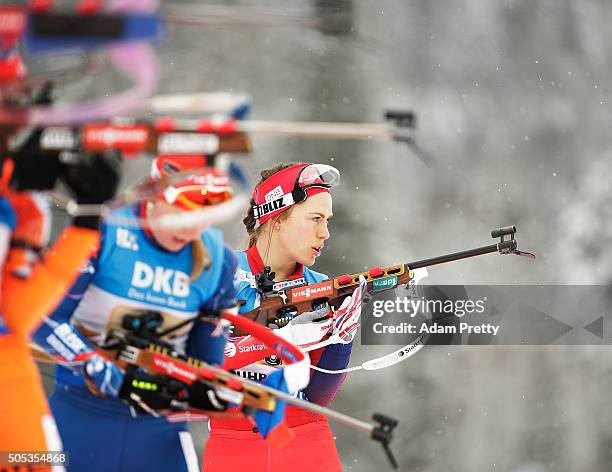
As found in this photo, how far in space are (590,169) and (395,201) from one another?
3.40ft

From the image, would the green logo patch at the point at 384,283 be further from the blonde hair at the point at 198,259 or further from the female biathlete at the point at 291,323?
the blonde hair at the point at 198,259

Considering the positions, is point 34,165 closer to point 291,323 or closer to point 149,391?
point 149,391

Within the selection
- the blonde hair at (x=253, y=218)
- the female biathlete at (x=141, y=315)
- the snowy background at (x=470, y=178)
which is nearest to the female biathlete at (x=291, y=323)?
the blonde hair at (x=253, y=218)

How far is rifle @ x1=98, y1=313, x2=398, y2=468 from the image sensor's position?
262 centimetres

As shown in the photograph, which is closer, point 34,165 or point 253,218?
point 34,165

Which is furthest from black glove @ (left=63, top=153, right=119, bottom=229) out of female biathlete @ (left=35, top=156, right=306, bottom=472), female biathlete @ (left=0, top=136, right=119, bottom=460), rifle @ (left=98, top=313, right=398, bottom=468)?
rifle @ (left=98, top=313, right=398, bottom=468)

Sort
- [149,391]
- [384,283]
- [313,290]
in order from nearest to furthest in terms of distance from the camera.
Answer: [149,391], [313,290], [384,283]

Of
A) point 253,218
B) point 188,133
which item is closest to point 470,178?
point 253,218

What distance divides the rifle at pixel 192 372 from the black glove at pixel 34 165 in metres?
0.56

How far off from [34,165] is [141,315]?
0.61 m

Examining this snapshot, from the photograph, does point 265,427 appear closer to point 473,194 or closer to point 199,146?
point 199,146

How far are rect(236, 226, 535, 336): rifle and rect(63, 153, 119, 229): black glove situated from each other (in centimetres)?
123

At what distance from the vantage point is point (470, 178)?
520 centimetres

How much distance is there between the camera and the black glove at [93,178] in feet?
7.36
